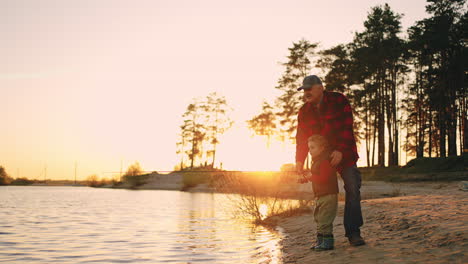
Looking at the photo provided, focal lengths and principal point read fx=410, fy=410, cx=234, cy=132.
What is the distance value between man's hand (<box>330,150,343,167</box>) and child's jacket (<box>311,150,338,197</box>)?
9cm

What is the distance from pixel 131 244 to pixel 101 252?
2.85 ft

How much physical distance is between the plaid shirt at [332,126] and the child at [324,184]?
0.40ft

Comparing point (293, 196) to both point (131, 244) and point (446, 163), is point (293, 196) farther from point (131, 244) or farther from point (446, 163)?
point (131, 244)

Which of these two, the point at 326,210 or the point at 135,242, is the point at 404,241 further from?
the point at 135,242

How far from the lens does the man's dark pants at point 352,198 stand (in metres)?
4.91

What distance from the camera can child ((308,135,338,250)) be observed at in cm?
493

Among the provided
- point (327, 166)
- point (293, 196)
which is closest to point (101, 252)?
point (327, 166)

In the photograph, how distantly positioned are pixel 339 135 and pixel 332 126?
14cm

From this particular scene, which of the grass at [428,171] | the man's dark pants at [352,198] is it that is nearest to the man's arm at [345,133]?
the man's dark pants at [352,198]

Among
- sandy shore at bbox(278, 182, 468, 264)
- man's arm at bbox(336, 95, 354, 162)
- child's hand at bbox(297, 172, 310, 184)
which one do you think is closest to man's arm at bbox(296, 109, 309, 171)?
child's hand at bbox(297, 172, 310, 184)

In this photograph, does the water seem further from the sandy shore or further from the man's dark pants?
the man's dark pants

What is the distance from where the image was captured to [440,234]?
4.85 meters

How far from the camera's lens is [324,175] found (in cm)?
495

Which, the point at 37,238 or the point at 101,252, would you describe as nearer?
the point at 101,252
